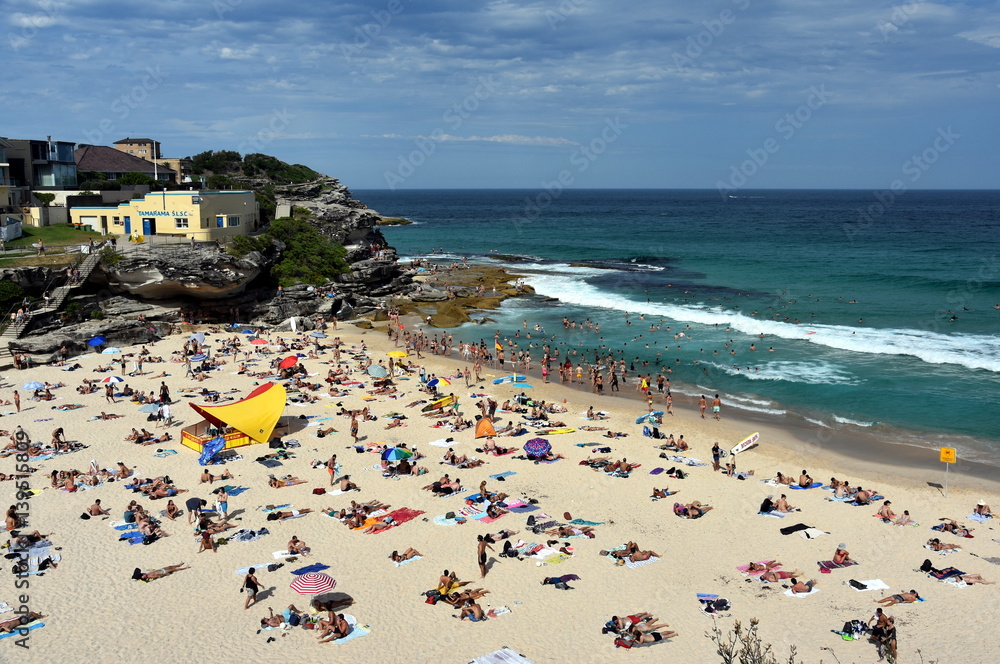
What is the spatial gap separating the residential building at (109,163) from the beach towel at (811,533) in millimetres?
51855

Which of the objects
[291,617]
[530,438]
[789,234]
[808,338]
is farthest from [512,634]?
[789,234]

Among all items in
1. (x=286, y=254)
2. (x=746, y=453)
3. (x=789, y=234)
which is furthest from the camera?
(x=789, y=234)

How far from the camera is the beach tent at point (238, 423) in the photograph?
2159 centimetres

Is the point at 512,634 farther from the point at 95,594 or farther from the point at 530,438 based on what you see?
the point at 530,438

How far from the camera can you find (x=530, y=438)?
76.2 ft

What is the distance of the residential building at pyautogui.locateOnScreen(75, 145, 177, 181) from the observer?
53969 mm

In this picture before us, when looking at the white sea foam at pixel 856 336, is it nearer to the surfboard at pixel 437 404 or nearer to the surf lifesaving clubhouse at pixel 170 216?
the surfboard at pixel 437 404

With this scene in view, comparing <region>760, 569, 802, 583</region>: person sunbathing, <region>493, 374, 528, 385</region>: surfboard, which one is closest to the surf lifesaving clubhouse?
<region>493, 374, 528, 385</region>: surfboard

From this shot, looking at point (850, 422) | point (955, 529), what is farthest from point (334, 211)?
point (955, 529)

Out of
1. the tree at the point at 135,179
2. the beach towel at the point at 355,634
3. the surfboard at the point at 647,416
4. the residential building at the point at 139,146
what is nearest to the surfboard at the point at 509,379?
the surfboard at the point at 647,416

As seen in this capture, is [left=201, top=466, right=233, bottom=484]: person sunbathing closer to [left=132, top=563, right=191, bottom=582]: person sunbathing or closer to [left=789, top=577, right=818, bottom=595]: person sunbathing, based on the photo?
[left=132, top=563, right=191, bottom=582]: person sunbathing

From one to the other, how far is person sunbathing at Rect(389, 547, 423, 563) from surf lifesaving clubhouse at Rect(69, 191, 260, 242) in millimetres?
30029

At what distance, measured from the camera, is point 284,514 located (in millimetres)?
17188

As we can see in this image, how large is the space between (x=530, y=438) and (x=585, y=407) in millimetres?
4696
